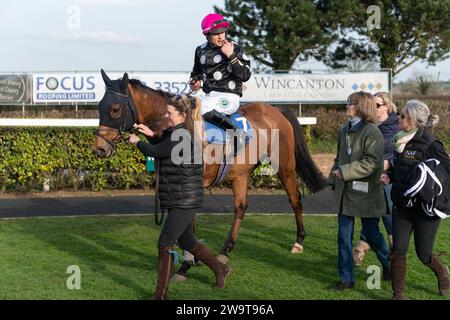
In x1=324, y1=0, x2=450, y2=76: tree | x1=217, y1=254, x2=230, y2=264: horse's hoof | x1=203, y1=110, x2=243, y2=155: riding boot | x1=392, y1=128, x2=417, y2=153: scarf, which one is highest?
x1=324, y1=0, x2=450, y2=76: tree

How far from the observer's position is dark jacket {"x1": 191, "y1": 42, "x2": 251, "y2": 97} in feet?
21.4

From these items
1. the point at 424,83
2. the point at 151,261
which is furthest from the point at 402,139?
the point at 424,83

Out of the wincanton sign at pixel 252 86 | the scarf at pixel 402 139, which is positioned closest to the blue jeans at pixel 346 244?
the scarf at pixel 402 139

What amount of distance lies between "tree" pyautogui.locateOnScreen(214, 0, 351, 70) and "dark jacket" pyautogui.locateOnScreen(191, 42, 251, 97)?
1341cm

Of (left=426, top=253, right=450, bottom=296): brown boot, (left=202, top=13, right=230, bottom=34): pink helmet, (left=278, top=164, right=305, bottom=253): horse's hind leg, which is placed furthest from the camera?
(left=278, top=164, right=305, bottom=253): horse's hind leg

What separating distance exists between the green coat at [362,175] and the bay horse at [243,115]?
4.76 ft

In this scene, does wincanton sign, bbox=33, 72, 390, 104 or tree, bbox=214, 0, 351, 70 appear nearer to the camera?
wincanton sign, bbox=33, 72, 390, 104

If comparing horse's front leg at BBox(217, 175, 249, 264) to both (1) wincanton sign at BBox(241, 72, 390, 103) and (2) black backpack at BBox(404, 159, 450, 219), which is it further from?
(1) wincanton sign at BBox(241, 72, 390, 103)

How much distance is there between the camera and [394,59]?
2083cm

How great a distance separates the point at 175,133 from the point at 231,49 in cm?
169

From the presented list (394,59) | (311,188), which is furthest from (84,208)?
(394,59)

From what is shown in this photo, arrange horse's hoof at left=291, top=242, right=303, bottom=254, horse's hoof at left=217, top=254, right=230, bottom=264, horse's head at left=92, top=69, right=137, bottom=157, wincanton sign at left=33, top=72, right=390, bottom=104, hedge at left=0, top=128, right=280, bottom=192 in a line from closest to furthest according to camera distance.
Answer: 1. horse's head at left=92, top=69, right=137, bottom=157
2. horse's hoof at left=217, top=254, right=230, bottom=264
3. horse's hoof at left=291, top=242, right=303, bottom=254
4. hedge at left=0, top=128, right=280, bottom=192
5. wincanton sign at left=33, top=72, right=390, bottom=104

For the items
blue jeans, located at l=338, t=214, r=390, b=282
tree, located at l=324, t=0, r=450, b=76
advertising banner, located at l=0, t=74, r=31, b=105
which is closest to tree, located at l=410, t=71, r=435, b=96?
tree, located at l=324, t=0, r=450, b=76
